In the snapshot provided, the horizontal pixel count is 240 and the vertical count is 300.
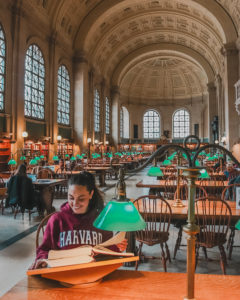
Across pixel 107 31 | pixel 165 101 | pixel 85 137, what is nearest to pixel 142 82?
pixel 165 101

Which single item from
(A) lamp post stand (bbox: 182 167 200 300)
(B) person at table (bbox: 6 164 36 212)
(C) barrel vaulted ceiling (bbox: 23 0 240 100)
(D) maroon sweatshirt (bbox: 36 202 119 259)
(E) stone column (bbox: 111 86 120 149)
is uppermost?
(C) barrel vaulted ceiling (bbox: 23 0 240 100)

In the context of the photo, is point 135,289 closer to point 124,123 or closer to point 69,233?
point 69,233

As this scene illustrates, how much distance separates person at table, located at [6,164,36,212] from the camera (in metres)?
6.26

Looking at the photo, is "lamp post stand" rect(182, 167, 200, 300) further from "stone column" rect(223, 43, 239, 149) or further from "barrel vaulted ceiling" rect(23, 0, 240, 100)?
"stone column" rect(223, 43, 239, 149)

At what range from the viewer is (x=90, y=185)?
89.7 inches

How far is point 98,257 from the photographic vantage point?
5.62 feet

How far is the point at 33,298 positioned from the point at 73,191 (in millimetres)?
858

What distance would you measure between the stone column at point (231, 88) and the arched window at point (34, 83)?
43.4 feet

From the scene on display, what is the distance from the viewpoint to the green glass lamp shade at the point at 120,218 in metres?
1.21

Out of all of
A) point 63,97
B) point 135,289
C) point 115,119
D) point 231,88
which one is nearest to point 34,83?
point 63,97

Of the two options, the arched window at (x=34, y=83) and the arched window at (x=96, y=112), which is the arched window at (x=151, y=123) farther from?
the arched window at (x=34, y=83)

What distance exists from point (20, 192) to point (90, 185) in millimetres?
4618

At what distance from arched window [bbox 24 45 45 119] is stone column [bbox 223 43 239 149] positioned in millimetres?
13237

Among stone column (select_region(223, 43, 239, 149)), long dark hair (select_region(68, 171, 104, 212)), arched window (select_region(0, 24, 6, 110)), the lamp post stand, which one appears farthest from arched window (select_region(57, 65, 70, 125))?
the lamp post stand
